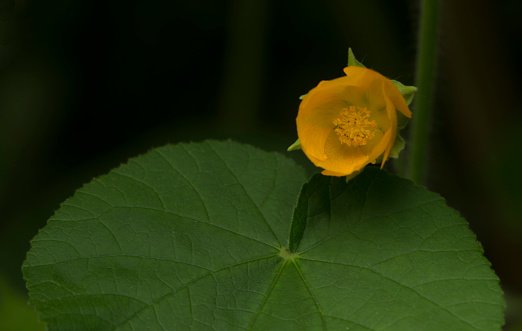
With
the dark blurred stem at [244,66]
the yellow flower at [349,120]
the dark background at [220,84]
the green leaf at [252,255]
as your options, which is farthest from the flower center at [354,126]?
the dark blurred stem at [244,66]

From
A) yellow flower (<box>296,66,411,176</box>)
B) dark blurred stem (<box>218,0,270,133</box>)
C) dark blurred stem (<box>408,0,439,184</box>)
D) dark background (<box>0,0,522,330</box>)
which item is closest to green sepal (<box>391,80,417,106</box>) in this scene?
yellow flower (<box>296,66,411,176</box>)

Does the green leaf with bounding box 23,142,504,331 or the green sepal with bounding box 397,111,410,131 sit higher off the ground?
the green sepal with bounding box 397,111,410,131

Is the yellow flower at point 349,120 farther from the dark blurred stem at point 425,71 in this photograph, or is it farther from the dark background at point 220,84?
the dark background at point 220,84

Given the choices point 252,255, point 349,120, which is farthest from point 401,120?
point 252,255

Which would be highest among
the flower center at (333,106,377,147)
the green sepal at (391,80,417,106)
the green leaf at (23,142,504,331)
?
the green sepal at (391,80,417,106)

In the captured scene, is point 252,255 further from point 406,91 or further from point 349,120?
point 406,91

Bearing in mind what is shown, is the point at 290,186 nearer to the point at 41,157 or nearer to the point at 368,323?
the point at 368,323

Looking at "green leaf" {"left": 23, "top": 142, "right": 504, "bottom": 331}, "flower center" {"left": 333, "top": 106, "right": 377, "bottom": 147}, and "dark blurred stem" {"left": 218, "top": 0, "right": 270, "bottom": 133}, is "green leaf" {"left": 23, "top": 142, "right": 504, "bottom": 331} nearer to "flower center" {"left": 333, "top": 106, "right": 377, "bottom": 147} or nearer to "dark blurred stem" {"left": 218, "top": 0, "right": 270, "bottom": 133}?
"flower center" {"left": 333, "top": 106, "right": 377, "bottom": 147}
